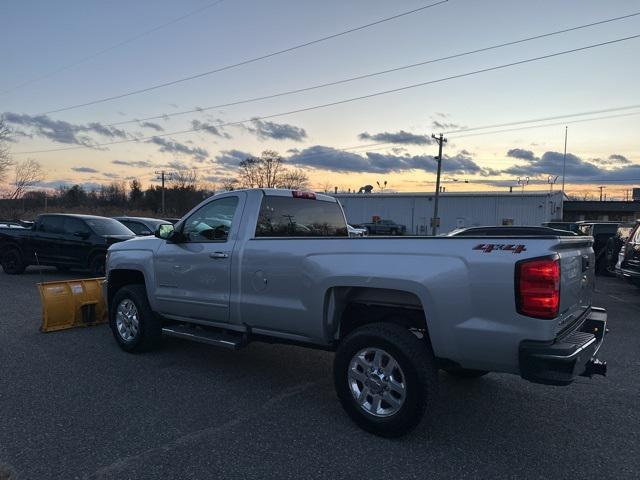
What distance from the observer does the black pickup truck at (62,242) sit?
12742mm

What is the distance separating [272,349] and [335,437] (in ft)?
8.76

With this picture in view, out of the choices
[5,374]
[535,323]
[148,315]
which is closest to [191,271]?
[148,315]

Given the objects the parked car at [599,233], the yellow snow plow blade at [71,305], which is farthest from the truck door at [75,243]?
the parked car at [599,233]

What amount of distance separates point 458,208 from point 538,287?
181ft

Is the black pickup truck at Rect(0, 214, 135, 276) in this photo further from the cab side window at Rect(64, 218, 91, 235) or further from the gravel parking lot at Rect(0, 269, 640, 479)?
the gravel parking lot at Rect(0, 269, 640, 479)

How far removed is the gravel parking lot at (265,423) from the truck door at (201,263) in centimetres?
74

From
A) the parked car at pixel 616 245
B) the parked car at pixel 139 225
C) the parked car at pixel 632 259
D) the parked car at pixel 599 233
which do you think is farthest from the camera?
the parked car at pixel 599 233

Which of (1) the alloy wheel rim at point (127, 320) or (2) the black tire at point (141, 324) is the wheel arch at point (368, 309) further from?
(1) the alloy wheel rim at point (127, 320)

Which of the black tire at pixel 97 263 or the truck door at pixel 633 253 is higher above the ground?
the truck door at pixel 633 253

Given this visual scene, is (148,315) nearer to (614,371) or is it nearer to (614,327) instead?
(614,371)

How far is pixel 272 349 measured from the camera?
252 inches

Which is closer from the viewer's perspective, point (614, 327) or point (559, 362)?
point (559, 362)

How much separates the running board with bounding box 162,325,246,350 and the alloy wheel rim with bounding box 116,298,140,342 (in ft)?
1.81

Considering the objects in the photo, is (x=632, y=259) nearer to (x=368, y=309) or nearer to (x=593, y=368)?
(x=593, y=368)
